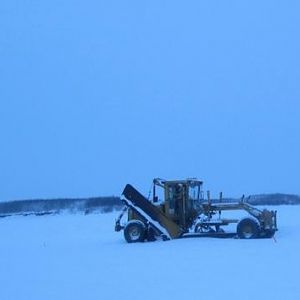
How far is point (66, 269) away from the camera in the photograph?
1363 cm

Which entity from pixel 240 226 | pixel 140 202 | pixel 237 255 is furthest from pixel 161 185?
pixel 237 255

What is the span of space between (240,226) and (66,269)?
25.8 feet

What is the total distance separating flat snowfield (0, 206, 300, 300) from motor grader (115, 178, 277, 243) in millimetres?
1301

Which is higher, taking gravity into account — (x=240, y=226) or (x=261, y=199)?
(x=261, y=199)

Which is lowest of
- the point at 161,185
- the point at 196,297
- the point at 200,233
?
the point at 196,297

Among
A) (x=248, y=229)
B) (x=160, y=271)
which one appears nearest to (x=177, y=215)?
(x=248, y=229)

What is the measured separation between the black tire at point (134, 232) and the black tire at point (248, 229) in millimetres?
3211

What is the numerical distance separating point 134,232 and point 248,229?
376 centimetres

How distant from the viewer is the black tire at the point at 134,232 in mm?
21094

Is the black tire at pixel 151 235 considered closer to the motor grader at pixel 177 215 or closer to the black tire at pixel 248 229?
the motor grader at pixel 177 215

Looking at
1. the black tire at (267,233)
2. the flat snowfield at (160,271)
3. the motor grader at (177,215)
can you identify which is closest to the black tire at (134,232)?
the motor grader at (177,215)

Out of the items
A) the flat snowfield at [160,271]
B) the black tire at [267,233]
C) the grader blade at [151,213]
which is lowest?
the flat snowfield at [160,271]

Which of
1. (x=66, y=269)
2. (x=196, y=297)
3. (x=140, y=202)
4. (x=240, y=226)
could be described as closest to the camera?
(x=196, y=297)

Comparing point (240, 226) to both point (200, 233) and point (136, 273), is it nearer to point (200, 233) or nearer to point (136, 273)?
point (200, 233)
